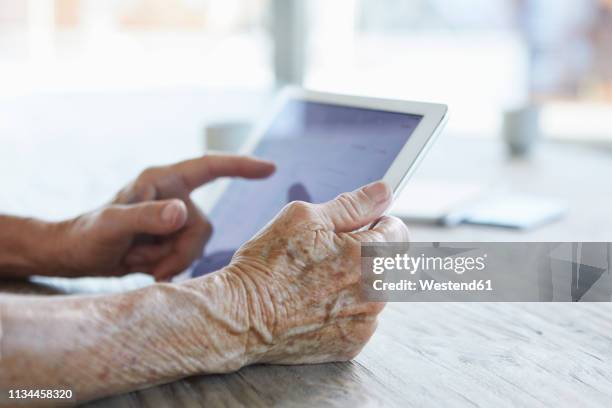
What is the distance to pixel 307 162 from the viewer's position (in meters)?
0.96

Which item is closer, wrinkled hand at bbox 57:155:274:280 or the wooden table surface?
the wooden table surface

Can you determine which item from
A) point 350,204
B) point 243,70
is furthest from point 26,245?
point 243,70

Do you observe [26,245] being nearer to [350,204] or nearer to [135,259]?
[135,259]

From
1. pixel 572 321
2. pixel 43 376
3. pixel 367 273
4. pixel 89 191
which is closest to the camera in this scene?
pixel 43 376

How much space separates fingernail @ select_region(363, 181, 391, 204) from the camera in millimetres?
740

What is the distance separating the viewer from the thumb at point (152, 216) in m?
0.91

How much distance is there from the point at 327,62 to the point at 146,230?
2.63m

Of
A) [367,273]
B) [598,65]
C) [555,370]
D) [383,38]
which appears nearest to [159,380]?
[367,273]

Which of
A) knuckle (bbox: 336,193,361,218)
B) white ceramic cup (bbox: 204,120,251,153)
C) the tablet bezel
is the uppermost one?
the tablet bezel

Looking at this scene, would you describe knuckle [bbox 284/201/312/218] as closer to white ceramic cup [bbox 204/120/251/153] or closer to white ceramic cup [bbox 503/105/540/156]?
white ceramic cup [bbox 204/120/251/153]

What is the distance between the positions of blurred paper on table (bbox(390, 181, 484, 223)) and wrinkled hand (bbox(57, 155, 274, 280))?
16.0 inches

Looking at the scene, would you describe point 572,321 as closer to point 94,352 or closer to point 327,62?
point 94,352

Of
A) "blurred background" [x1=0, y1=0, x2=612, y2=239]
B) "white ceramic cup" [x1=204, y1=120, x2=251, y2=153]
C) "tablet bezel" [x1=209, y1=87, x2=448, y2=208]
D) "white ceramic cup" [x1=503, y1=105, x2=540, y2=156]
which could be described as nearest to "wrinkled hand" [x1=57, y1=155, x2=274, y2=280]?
"tablet bezel" [x1=209, y1=87, x2=448, y2=208]

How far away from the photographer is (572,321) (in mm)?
854
